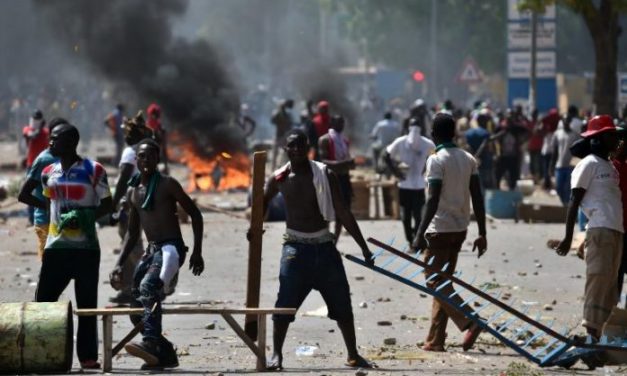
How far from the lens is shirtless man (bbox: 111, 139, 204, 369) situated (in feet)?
28.6

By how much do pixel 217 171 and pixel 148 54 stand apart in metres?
6.66

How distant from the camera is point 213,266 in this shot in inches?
→ 603

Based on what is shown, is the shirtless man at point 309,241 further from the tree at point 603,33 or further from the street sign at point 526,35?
the street sign at point 526,35

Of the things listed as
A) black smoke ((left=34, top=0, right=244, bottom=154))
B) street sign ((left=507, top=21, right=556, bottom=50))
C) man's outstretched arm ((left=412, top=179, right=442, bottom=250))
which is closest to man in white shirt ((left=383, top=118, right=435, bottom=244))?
man's outstretched arm ((left=412, top=179, right=442, bottom=250))

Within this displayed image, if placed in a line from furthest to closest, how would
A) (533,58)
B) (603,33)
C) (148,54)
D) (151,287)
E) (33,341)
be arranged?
(533,58) → (148,54) → (603,33) → (151,287) → (33,341)

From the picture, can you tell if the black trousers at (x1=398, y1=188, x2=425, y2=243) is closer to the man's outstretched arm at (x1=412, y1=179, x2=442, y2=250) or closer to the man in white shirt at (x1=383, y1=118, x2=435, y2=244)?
the man in white shirt at (x1=383, y1=118, x2=435, y2=244)

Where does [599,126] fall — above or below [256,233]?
above

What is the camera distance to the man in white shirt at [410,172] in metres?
15.6

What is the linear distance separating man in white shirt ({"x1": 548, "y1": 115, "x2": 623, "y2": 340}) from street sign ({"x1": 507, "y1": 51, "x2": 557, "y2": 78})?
24425 mm

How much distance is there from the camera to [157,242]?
8.96 meters

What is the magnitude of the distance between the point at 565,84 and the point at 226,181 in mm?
29458

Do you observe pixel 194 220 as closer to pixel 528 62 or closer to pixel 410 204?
pixel 410 204

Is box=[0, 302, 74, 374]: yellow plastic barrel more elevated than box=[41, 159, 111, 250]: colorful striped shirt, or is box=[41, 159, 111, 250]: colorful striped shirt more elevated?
box=[41, 159, 111, 250]: colorful striped shirt

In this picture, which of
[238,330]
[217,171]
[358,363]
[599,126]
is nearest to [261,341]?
[238,330]
